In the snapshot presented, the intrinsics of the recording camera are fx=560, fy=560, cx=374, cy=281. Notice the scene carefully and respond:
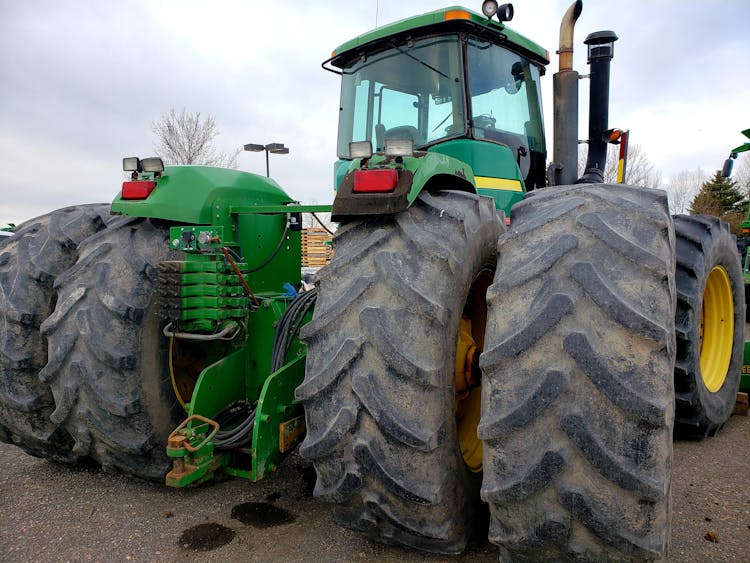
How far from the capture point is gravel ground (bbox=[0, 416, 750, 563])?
2445 mm

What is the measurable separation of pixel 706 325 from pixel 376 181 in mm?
3388

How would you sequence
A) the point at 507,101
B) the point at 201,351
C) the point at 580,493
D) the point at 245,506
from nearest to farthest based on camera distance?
the point at 580,493
the point at 245,506
the point at 201,351
the point at 507,101

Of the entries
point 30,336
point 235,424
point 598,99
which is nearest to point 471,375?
point 235,424

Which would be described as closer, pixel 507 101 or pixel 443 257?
pixel 443 257

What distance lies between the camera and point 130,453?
271 centimetres

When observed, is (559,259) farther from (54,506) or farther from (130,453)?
(54,506)

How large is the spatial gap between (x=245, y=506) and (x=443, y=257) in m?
1.78

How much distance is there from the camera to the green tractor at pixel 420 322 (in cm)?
167

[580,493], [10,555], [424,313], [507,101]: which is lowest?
[10,555]

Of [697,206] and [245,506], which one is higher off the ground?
[697,206]

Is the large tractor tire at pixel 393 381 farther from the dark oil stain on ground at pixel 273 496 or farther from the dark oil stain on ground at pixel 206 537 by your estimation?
the dark oil stain on ground at pixel 273 496

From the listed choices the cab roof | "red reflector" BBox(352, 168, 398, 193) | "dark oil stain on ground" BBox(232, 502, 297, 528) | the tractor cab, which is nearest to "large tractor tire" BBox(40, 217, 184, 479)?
"dark oil stain on ground" BBox(232, 502, 297, 528)

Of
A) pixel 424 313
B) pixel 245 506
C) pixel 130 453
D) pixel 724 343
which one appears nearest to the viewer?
pixel 424 313

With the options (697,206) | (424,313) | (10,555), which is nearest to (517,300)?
(424,313)
